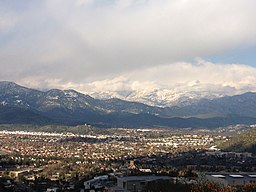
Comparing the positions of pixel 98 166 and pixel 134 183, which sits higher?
pixel 98 166

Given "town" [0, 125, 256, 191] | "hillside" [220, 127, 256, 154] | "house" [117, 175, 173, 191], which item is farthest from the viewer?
"hillside" [220, 127, 256, 154]

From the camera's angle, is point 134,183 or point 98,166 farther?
point 98,166

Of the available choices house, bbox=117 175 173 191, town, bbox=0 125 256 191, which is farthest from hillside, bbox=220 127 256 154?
house, bbox=117 175 173 191

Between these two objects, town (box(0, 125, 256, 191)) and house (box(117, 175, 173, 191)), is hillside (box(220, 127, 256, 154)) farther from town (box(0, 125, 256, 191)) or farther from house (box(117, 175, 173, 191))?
house (box(117, 175, 173, 191))

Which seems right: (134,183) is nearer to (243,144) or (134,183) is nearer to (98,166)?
(98,166)

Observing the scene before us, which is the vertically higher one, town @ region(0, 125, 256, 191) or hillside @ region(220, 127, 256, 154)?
hillside @ region(220, 127, 256, 154)

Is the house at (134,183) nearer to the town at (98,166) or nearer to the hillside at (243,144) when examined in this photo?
the town at (98,166)

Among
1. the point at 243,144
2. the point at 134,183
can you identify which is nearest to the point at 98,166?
the point at 134,183

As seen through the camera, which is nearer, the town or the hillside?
the town

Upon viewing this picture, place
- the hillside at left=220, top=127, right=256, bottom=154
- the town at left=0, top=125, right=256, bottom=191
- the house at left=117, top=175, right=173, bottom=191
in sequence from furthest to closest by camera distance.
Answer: the hillside at left=220, top=127, right=256, bottom=154, the town at left=0, top=125, right=256, bottom=191, the house at left=117, top=175, right=173, bottom=191

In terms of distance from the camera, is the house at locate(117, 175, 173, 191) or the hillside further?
the hillside

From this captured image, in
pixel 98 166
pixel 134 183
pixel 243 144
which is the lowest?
pixel 134 183

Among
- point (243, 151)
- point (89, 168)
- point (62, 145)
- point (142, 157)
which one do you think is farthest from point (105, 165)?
point (62, 145)
